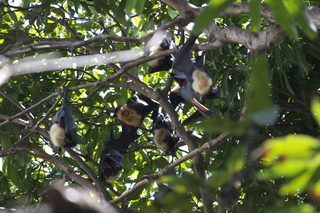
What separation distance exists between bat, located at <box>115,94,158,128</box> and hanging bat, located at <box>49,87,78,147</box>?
54 cm

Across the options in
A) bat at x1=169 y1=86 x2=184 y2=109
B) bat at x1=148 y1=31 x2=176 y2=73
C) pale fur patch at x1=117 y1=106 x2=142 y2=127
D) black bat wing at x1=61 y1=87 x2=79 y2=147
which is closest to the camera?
bat at x1=148 y1=31 x2=176 y2=73

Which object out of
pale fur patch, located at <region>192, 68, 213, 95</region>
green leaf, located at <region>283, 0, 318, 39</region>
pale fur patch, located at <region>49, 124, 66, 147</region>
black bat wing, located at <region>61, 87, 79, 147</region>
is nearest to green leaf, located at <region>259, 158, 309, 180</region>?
green leaf, located at <region>283, 0, 318, 39</region>

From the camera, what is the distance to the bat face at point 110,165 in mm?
4586

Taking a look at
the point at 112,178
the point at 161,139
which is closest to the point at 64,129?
the point at 112,178

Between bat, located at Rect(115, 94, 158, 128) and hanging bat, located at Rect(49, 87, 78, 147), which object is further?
bat, located at Rect(115, 94, 158, 128)

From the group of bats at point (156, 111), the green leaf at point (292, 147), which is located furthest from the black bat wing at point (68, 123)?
the green leaf at point (292, 147)

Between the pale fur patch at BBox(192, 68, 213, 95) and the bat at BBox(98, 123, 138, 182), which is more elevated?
the pale fur patch at BBox(192, 68, 213, 95)

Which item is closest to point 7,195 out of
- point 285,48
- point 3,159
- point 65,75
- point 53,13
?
point 3,159

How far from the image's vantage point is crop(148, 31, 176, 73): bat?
3.89 meters

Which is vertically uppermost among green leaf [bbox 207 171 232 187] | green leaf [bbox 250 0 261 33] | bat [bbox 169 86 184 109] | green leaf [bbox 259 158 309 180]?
bat [bbox 169 86 184 109]

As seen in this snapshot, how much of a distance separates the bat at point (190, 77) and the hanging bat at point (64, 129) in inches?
37.4

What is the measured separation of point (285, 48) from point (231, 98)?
0.53 m

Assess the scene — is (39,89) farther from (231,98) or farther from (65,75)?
(231,98)

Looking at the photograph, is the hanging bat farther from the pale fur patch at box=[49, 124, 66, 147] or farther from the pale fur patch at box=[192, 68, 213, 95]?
the pale fur patch at box=[192, 68, 213, 95]
